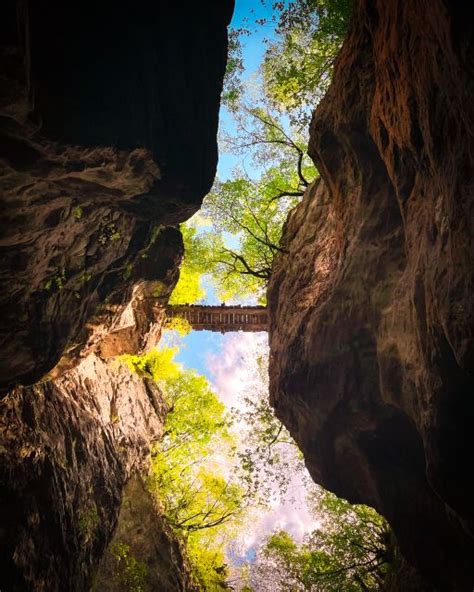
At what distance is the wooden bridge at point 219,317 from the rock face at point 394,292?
3.39 meters

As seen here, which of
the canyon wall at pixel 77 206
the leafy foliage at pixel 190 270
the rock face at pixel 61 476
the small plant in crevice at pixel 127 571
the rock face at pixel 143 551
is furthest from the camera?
the leafy foliage at pixel 190 270

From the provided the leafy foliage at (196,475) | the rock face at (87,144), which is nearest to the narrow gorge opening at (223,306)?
the rock face at (87,144)

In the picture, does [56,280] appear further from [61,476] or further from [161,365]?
[161,365]

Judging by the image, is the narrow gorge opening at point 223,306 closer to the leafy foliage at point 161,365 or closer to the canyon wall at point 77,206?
the canyon wall at point 77,206

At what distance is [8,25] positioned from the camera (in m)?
4.76

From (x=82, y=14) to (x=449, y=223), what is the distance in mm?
6443

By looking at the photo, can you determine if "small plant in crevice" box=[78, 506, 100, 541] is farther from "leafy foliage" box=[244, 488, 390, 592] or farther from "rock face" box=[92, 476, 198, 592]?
"leafy foliage" box=[244, 488, 390, 592]

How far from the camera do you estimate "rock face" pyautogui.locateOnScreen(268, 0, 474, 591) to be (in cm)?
470

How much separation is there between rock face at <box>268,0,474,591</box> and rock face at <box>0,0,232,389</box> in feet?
12.4

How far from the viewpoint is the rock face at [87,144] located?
5.79 meters

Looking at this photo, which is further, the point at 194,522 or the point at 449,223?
the point at 194,522

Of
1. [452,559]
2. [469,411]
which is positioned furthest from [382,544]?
[469,411]

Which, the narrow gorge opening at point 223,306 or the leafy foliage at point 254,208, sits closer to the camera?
A: the narrow gorge opening at point 223,306

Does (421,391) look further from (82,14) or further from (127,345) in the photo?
(127,345)
